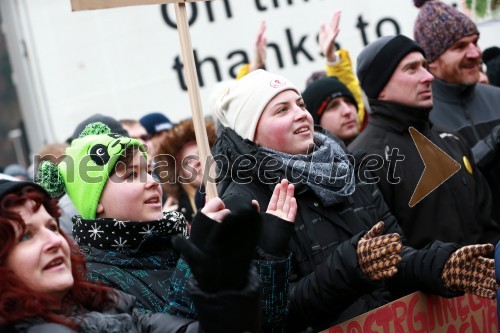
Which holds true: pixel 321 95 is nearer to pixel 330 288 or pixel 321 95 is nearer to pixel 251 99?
pixel 251 99

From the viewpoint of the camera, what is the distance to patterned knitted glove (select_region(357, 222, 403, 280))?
11.8 feet

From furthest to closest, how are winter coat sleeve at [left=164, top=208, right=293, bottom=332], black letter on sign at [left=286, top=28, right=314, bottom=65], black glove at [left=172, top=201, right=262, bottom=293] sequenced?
black letter on sign at [left=286, top=28, right=314, bottom=65]
winter coat sleeve at [left=164, top=208, right=293, bottom=332]
black glove at [left=172, top=201, right=262, bottom=293]

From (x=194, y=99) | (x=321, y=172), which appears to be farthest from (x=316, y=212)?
(x=194, y=99)

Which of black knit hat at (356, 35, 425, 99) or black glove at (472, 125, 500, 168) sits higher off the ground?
black knit hat at (356, 35, 425, 99)

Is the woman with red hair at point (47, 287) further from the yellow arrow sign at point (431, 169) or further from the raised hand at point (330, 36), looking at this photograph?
the raised hand at point (330, 36)

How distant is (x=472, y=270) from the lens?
377 cm

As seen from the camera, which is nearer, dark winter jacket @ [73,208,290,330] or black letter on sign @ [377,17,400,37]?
dark winter jacket @ [73,208,290,330]

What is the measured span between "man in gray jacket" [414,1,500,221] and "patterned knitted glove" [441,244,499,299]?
221cm

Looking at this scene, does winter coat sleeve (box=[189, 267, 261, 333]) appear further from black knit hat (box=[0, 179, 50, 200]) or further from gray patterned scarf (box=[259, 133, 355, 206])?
gray patterned scarf (box=[259, 133, 355, 206])

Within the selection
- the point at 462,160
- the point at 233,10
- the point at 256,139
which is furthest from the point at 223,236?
the point at 233,10

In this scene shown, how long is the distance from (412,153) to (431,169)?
17cm

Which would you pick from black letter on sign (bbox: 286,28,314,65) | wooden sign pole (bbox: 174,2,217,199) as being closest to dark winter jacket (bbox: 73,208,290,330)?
wooden sign pole (bbox: 174,2,217,199)

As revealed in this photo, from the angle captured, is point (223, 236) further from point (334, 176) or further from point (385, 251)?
point (334, 176)

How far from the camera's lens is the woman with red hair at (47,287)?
2836 millimetres
